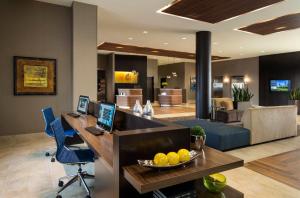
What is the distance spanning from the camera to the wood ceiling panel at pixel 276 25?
6139 millimetres

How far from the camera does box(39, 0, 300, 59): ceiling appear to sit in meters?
5.25

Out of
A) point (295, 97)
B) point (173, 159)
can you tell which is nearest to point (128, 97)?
point (295, 97)

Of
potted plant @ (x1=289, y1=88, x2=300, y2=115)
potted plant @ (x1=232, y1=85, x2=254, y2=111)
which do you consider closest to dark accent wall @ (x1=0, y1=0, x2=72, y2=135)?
potted plant @ (x1=232, y1=85, x2=254, y2=111)

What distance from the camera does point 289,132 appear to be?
552 centimetres

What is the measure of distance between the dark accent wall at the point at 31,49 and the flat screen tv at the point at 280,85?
11.6m

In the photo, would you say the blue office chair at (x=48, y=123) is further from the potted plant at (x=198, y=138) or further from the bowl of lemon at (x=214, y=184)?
the bowl of lemon at (x=214, y=184)

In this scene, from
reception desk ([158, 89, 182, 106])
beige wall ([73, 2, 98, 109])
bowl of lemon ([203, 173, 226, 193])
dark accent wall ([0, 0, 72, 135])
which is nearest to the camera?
bowl of lemon ([203, 173, 226, 193])

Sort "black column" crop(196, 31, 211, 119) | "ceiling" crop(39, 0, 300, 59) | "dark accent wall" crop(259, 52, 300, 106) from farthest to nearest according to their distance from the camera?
1. "dark accent wall" crop(259, 52, 300, 106)
2. "black column" crop(196, 31, 211, 119)
3. "ceiling" crop(39, 0, 300, 59)

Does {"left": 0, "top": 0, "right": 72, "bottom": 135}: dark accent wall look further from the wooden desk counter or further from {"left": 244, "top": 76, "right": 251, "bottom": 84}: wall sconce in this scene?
{"left": 244, "top": 76, "right": 251, "bottom": 84}: wall sconce

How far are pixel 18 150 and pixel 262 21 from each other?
291 inches

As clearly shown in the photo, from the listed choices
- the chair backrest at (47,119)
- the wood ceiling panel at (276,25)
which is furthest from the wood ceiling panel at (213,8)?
the chair backrest at (47,119)

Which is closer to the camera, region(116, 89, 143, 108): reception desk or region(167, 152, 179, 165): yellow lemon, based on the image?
region(167, 152, 179, 165): yellow lemon

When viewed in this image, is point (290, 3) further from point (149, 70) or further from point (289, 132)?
point (149, 70)

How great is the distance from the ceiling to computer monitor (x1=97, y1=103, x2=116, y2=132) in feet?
11.0
